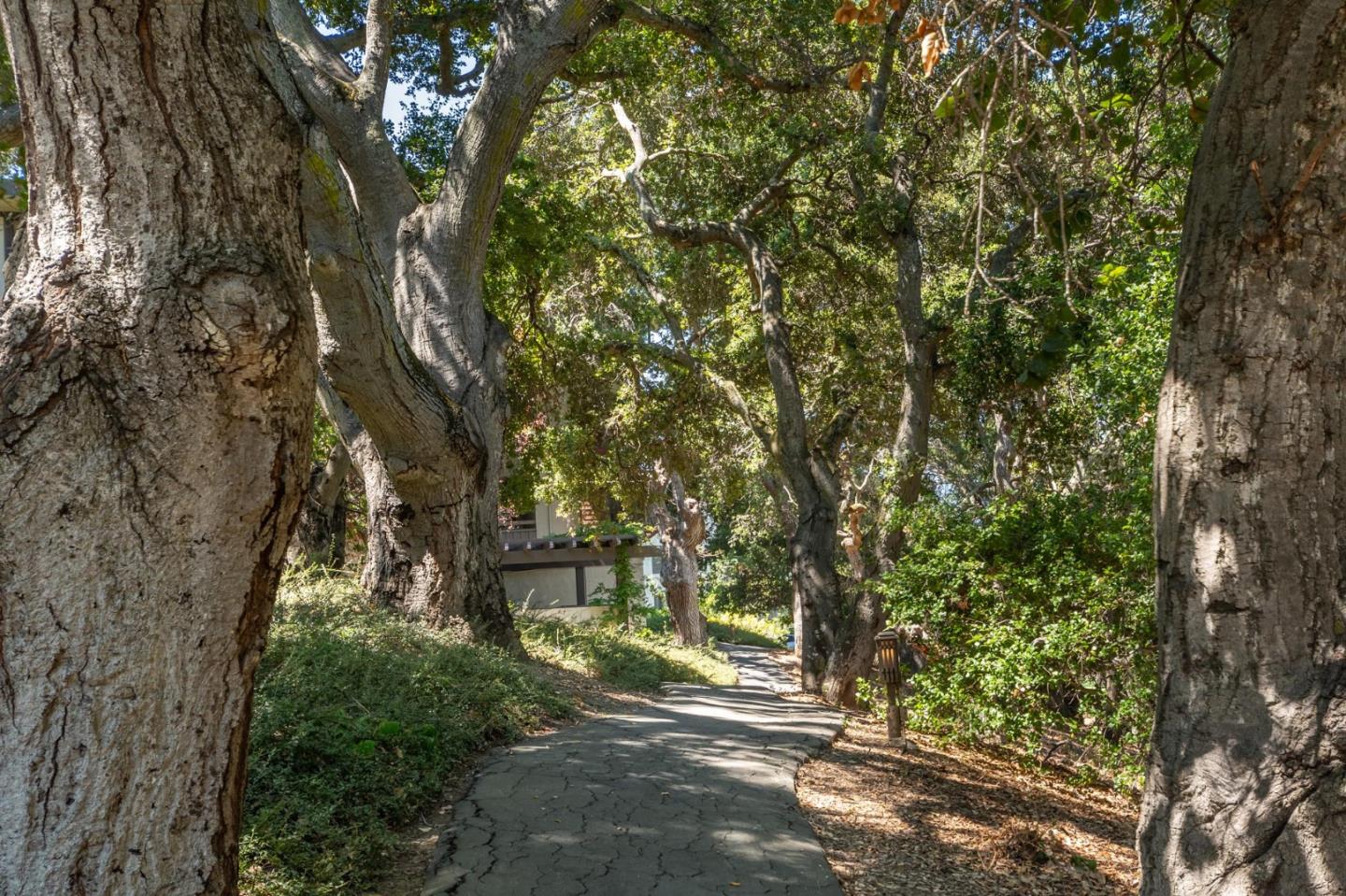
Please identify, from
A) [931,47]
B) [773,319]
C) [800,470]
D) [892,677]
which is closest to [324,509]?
[800,470]

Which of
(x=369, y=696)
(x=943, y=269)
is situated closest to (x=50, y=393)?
(x=369, y=696)

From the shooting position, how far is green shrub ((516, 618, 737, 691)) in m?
11.8

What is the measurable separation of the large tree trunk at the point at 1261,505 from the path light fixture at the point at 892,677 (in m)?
5.37

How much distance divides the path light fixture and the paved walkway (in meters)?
1.03

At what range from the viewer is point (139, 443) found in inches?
88.6

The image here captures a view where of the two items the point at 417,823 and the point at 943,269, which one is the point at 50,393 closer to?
the point at 417,823

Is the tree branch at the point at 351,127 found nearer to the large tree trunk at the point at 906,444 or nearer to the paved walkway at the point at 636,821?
the paved walkway at the point at 636,821

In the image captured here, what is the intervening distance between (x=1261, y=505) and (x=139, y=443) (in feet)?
10.7

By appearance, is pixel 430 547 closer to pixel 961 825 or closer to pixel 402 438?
pixel 402 438

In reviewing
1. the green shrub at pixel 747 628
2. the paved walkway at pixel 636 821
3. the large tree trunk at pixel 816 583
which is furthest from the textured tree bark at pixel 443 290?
the green shrub at pixel 747 628

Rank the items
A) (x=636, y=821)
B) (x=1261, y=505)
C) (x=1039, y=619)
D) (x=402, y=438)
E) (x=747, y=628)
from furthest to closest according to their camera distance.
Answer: (x=747, y=628), (x=402, y=438), (x=1039, y=619), (x=636, y=821), (x=1261, y=505)

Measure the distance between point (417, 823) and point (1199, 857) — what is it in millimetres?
3867

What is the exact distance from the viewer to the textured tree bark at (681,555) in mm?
21562

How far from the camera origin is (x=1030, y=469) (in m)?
16.2
